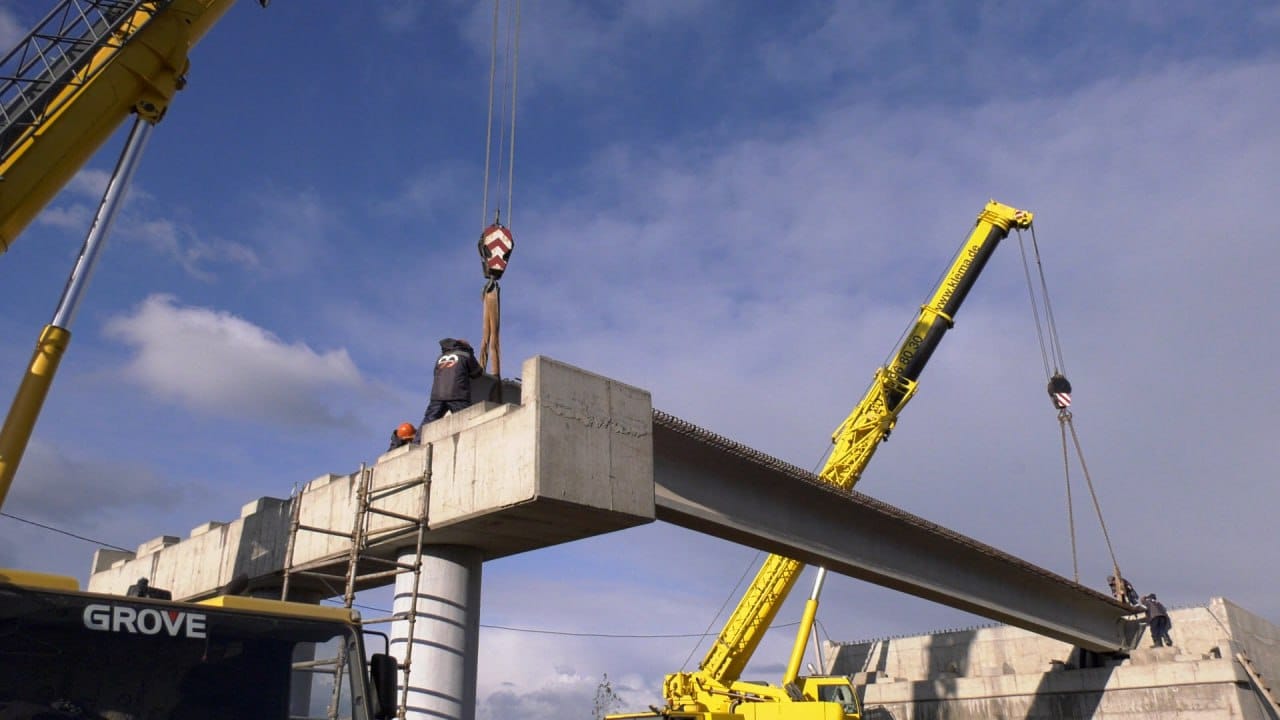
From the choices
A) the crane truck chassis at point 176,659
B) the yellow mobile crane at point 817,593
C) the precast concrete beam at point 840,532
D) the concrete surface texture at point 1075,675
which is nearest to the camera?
the crane truck chassis at point 176,659

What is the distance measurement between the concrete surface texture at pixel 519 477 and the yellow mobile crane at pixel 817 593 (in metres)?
9.97

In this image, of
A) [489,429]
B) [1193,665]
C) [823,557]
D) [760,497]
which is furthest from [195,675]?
[1193,665]

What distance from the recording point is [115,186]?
1302cm

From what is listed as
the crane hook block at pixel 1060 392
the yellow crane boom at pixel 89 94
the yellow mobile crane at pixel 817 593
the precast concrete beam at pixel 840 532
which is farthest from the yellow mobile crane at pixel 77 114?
the crane hook block at pixel 1060 392

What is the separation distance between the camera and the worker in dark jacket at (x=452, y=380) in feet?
47.7

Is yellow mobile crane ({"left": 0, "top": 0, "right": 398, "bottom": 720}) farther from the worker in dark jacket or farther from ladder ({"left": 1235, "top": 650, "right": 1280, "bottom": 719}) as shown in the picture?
ladder ({"left": 1235, "top": 650, "right": 1280, "bottom": 719})

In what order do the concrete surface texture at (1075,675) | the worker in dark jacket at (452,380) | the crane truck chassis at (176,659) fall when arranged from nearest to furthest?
1. the crane truck chassis at (176,659)
2. the worker in dark jacket at (452,380)
3. the concrete surface texture at (1075,675)

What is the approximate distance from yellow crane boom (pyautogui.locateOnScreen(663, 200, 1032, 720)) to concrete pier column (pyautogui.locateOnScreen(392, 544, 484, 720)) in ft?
37.6

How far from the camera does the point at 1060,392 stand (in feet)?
119

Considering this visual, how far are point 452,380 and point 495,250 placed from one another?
2212 millimetres

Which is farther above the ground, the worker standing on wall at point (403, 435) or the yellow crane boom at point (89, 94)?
the yellow crane boom at point (89, 94)

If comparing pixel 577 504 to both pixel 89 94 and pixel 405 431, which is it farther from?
pixel 89 94

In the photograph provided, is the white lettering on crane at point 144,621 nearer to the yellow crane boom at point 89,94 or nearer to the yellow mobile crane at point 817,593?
the yellow crane boom at point 89,94

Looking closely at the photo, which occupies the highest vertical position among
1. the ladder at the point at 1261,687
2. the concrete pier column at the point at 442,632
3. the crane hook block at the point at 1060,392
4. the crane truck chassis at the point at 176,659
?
the crane hook block at the point at 1060,392
